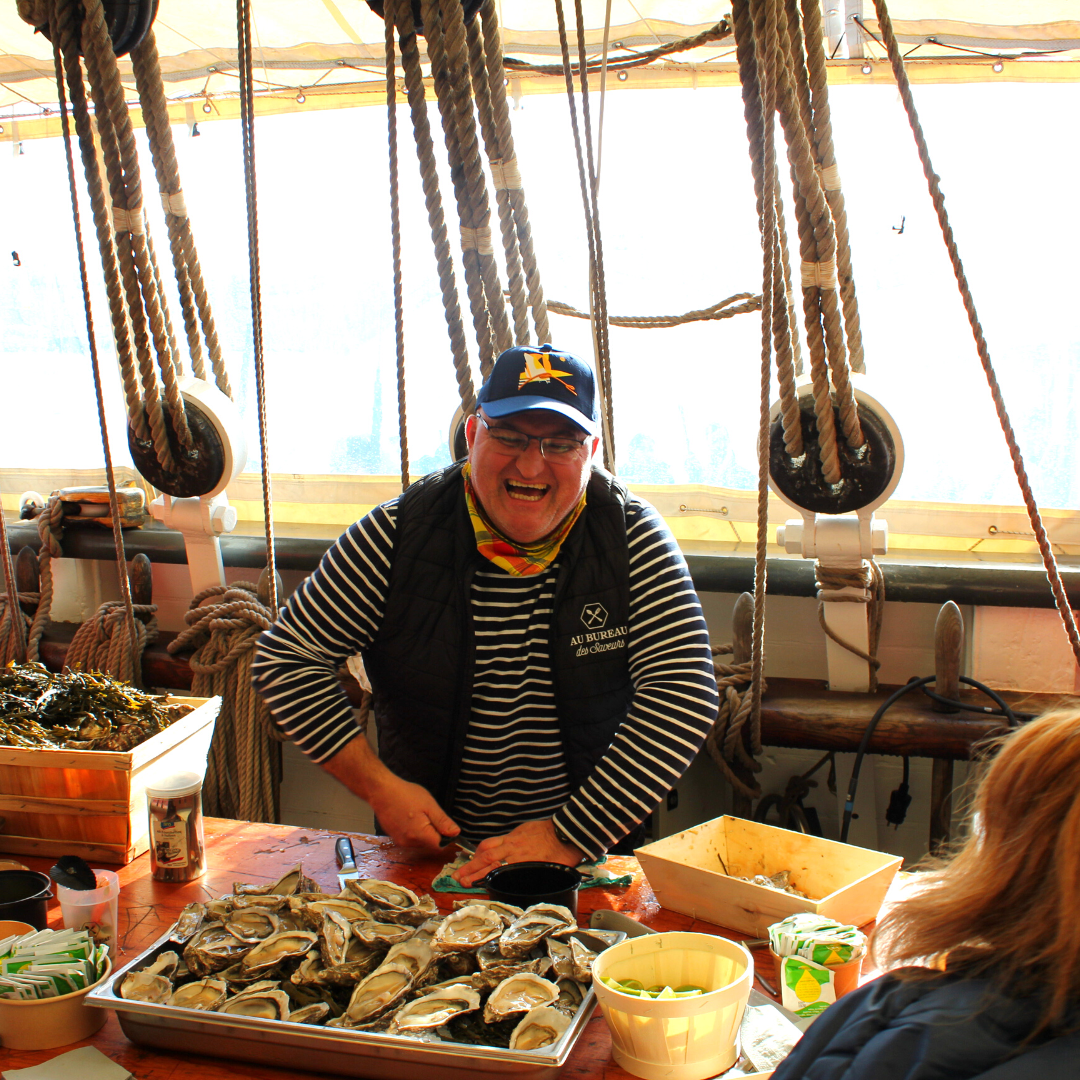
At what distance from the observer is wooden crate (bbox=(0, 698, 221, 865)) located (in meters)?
1.41

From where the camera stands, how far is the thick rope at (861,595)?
6.97 ft

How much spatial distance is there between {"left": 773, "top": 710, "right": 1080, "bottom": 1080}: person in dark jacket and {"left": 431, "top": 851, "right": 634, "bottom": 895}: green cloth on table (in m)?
0.61

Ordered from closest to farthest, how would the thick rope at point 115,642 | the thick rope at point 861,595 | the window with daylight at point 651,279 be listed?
the thick rope at point 861,595 → the thick rope at point 115,642 → the window with daylight at point 651,279

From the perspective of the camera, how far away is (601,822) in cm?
141

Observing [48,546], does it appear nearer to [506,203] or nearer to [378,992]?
[506,203]

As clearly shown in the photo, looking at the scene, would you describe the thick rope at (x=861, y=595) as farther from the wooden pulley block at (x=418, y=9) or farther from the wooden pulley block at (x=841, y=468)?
the wooden pulley block at (x=418, y=9)

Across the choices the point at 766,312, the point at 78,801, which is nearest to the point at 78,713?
the point at 78,801

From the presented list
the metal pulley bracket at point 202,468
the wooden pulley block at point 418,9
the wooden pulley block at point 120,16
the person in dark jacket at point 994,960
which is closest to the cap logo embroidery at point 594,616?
the person in dark jacket at point 994,960

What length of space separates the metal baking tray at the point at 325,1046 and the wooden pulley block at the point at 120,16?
1.80 metres

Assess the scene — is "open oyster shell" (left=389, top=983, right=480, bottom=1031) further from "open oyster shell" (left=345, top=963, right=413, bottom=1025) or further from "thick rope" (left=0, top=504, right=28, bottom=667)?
"thick rope" (left=0, top=504, right=28, bottom=667)

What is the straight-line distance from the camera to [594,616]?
162 cm

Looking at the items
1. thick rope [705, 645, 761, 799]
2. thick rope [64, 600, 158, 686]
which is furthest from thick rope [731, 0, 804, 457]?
thick rope [64, 600, 158, 686]

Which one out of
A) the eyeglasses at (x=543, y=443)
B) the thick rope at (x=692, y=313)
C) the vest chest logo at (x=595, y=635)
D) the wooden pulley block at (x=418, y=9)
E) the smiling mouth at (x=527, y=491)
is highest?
the wooden pulley block at (x=418, y=9)

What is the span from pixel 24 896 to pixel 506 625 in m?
0.79
